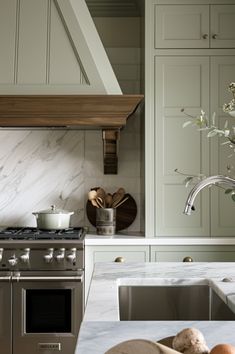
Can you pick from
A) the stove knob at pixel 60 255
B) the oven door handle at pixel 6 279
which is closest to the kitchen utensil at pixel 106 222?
the stove knob at pixel 60 255

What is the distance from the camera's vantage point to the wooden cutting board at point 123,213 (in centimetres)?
354

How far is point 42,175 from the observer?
362 cm

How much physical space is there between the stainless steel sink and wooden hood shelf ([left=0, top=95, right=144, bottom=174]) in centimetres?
165

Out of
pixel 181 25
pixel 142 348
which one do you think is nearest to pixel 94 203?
pixel 181 25

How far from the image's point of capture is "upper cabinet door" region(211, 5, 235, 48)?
318 centimetres

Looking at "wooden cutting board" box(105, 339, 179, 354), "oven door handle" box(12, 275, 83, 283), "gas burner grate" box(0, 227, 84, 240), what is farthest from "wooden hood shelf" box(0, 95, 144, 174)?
"wooden cutting board" box(105, 339, 179, 354)

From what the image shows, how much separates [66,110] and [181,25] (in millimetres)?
996

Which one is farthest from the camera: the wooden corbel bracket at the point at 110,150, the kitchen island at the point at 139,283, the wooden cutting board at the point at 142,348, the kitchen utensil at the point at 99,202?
the kitchen utensil at the point at 99,202

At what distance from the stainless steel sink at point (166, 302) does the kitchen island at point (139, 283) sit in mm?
26

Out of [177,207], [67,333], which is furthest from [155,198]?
[67,333]

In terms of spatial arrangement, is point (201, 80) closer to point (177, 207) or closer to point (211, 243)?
point (177, 207)

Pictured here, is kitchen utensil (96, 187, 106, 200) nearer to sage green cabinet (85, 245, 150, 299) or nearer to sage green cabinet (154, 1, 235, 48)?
sage green cabinet (85, 245, 150, 299)

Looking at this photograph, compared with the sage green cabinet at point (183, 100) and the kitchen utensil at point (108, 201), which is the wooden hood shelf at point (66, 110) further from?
the kitchen utensil at point (108, 201)

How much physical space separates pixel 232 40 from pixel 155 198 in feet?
3.96
